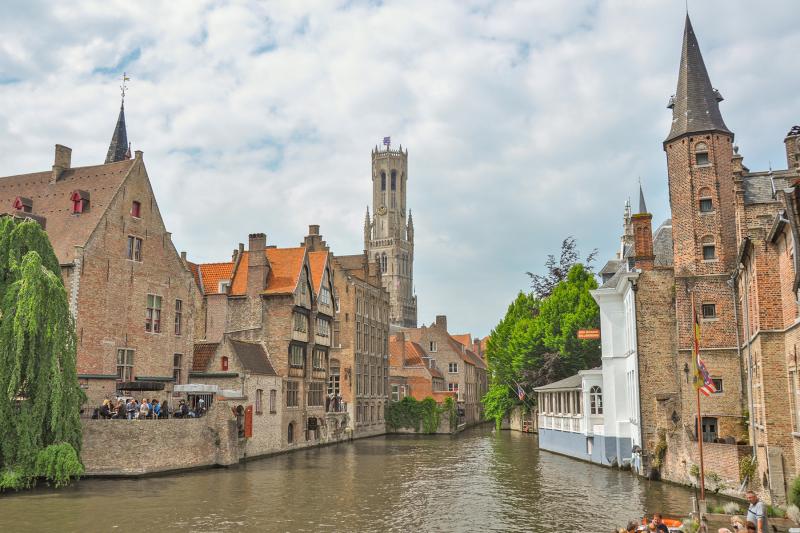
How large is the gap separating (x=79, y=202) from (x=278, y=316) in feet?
44.0

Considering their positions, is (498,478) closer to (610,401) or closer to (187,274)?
(610,401)

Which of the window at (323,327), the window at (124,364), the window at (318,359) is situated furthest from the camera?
the window at (323,327)

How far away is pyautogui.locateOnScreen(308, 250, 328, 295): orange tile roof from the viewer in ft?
161

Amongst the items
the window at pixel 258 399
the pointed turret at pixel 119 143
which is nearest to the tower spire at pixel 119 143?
the pointed turret at pixel 119 143

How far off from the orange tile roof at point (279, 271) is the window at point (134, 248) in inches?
321

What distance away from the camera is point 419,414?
65.6 meters

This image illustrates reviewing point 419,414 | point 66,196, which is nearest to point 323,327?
point 66,196

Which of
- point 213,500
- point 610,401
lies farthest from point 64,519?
point 610,401

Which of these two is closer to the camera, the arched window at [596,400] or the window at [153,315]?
the arched window at [596,400]

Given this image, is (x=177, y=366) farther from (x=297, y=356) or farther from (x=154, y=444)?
(x=154, y=444)

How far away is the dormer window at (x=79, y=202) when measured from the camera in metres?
36.0

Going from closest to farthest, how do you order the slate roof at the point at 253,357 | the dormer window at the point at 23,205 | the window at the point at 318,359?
the dormer window at the point at 23,205, the slate roof at the point at 253,357, the window at the point at 318,359

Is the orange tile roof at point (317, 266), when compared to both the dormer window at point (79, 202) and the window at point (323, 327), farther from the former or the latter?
the dormer window at point (79, 202)

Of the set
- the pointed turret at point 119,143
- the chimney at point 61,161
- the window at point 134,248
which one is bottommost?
the window at point 134,248
